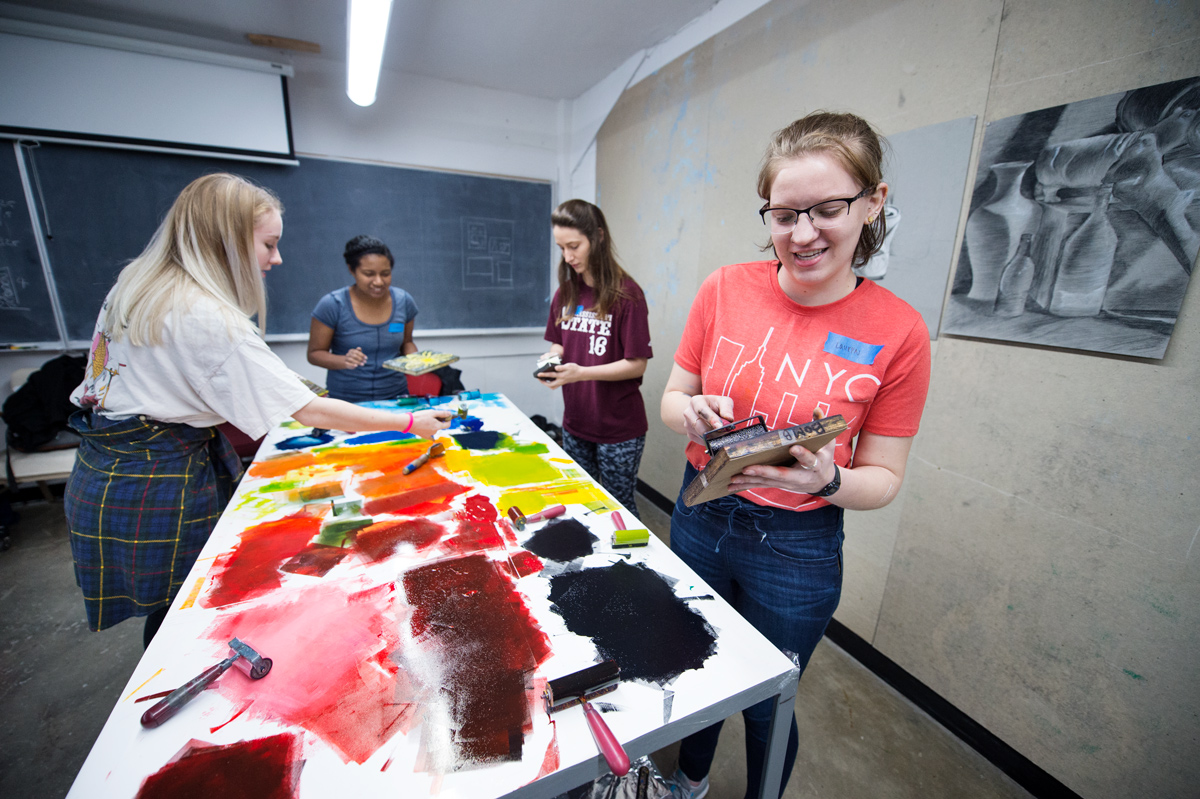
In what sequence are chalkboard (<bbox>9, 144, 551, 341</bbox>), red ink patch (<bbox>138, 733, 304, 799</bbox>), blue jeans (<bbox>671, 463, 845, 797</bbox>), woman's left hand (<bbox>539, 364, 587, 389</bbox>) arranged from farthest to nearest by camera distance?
1. chalkboard (<bbox>9, 144, 551, 341</bbox>)
2. woman's left hand (<bbox>539, 364, 587, 389</bbox>)
3. blue jeans (<bbox>671, 463, 845, 797</bbox>)
4. red ink patch (<bbox>138, 733, 304, 799</bbox>)

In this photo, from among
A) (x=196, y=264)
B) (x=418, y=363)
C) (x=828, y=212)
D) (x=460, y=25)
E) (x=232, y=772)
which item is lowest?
(x=232, y=772)

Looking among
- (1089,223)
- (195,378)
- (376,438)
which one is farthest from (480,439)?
(1089,223)

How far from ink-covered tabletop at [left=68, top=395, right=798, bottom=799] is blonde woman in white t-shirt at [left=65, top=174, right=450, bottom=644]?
0.18m

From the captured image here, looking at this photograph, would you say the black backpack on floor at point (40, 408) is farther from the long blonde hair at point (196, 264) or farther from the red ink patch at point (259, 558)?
the red ink patch at point (259, 558)

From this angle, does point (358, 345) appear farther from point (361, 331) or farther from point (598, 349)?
point (598, 349)

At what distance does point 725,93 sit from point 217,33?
282 centimetres

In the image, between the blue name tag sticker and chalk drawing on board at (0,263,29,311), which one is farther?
chalk drawing on board at (0,263,29,311)

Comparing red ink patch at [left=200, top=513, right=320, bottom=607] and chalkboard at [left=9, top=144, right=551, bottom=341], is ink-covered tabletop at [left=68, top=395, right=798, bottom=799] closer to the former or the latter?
red ink patch at [left=200, top=513, right=320, bottom=607]

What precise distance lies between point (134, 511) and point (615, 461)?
141cm

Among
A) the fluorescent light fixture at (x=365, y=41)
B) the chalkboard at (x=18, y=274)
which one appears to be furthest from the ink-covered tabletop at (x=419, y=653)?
the chalkboard at (x=18, y=274)

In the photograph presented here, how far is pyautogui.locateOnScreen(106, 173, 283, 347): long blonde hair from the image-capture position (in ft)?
3.50

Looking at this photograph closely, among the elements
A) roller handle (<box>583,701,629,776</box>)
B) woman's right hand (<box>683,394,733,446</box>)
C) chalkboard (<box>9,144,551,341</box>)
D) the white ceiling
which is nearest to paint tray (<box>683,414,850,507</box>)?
woman's right hand (<box>683,394,733,446</box>)

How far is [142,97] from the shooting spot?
257 cm

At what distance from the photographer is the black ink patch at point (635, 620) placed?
77 centimetres
